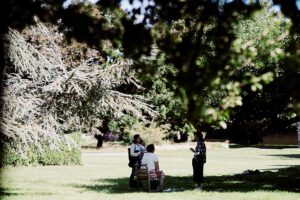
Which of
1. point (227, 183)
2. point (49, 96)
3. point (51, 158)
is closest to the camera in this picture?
point (49, 96)

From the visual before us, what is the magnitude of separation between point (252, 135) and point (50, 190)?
50.0 metres

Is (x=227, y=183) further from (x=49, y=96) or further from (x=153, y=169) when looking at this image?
(x=49, y=96)

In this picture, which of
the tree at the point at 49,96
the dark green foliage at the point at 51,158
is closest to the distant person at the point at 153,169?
the tree at the point at 49,96

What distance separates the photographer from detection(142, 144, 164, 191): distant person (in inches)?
580

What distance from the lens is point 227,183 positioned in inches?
691

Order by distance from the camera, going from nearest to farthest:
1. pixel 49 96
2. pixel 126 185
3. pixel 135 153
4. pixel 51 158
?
pixel 135 153
pixel 49 96
pixel 126 185
pixel 51 158

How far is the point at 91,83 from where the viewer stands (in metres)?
16.6

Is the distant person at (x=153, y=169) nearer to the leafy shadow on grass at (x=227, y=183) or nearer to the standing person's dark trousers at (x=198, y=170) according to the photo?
the leafy shadow on grass at (x=227, y=183)

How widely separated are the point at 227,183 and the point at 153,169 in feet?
13.3

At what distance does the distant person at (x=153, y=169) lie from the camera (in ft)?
48.3

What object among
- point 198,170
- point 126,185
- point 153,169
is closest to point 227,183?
point 198,170

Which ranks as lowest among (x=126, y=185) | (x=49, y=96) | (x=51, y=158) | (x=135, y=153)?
(x=126, y=185)

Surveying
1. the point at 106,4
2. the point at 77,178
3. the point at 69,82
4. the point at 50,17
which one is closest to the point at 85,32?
the point at 106,4

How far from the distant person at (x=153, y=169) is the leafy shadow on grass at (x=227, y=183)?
57 cm
